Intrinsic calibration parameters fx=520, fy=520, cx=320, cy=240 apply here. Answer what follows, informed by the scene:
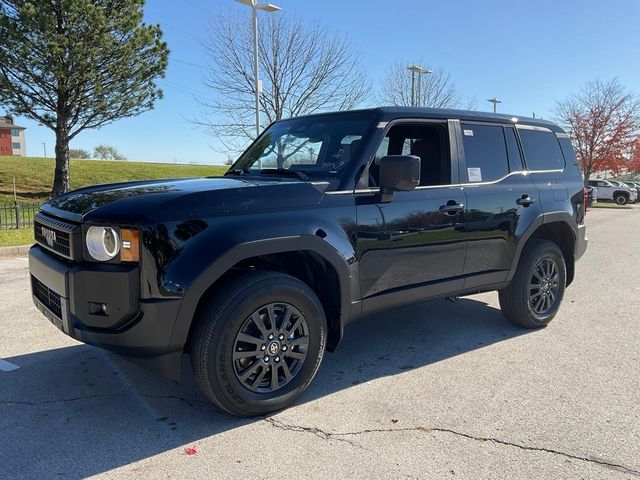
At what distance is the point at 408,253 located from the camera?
12.4 feet

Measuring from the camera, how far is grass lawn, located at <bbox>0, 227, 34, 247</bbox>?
10.4 m

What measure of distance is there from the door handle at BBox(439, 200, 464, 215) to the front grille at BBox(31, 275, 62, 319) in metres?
2.69

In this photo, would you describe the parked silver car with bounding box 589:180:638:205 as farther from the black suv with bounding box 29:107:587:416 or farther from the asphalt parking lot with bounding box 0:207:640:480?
the black suv with bounding box 29:107:587:416

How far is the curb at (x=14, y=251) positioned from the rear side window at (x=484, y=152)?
28.3 ft

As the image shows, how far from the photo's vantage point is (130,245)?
2.79 metres

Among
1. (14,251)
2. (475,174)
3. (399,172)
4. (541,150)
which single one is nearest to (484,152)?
(475,174)

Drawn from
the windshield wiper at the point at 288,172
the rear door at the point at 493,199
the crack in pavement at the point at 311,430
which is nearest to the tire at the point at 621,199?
the rear door at the point at 493,199

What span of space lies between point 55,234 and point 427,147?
284 cm

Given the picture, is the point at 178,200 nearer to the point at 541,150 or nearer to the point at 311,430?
the point at 311,430

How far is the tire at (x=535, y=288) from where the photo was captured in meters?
4.79

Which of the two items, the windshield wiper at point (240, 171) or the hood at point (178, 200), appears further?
the windshield wiper at point (240, 171)

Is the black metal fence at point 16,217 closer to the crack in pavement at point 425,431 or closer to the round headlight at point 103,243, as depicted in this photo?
the round headlight at point 103,243

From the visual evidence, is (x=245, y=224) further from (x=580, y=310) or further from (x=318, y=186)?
(x=580, y=310)

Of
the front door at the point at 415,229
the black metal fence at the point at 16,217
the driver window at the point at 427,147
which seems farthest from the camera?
the black metal fence at the point at 16,217
